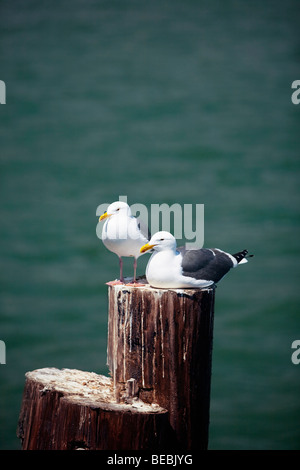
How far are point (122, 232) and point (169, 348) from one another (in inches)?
39.3

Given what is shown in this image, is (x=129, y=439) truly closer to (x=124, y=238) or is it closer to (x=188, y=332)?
(x=188, y=332)

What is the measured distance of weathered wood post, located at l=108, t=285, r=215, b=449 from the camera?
361cm

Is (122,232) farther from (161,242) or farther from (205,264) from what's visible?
(205,264)

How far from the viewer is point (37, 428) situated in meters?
3.68

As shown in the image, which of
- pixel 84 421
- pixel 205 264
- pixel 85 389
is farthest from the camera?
pixel 205 264

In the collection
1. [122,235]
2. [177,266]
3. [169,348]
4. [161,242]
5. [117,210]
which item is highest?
[117,210]

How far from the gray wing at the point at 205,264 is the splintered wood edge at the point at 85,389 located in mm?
838

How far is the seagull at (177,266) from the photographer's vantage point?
380 centimetres

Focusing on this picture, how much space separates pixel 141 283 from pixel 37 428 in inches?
42.9

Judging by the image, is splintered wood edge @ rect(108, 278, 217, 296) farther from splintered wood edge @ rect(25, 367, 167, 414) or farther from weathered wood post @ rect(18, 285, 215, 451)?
splintered wood edge @ rect(25, 367, 167, 414)

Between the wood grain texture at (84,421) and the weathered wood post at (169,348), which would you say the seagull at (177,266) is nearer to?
the weathered wood post at (169,348)

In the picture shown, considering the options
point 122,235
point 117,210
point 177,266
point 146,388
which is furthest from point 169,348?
point 117,210

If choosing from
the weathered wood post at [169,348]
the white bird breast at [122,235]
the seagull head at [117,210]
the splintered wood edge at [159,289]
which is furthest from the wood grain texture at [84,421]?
the seagull head at [117,210]

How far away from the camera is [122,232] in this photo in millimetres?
4281
